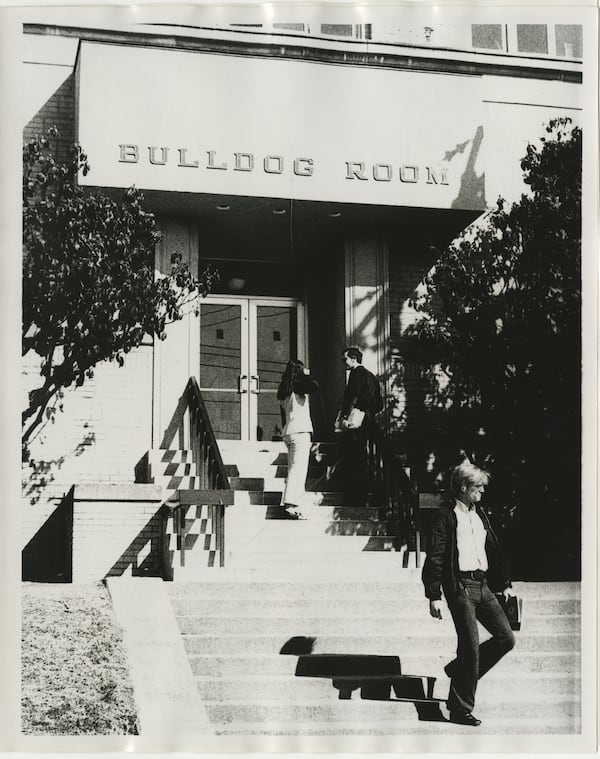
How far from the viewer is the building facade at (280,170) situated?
1031cm

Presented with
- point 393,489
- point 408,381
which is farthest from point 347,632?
point 408,381

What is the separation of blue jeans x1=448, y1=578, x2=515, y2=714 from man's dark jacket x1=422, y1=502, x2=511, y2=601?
0.08 metres

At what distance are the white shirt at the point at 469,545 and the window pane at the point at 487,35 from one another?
13.0 ft

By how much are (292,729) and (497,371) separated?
3.92 meters

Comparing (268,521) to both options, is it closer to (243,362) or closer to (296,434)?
(296,434)

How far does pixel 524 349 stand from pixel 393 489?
1.58 metres

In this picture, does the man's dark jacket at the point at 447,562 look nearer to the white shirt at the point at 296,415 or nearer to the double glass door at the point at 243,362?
the white shirt at the point at 296,415

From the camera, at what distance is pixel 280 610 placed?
29.7ft

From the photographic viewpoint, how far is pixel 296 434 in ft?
34.8

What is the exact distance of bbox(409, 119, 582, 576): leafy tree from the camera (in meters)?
9.74

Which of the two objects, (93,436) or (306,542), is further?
(93,436)

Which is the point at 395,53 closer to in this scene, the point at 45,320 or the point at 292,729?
the point at 45,320

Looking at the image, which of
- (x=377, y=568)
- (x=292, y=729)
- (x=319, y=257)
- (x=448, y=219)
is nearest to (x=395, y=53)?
(x=448, y=219)

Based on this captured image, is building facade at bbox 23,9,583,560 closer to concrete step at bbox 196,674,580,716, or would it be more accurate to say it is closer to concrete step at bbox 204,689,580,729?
concrete step at bbox 196,674,580,716
